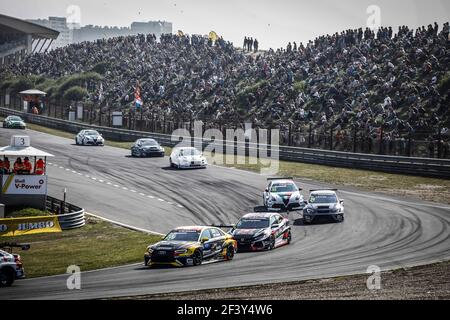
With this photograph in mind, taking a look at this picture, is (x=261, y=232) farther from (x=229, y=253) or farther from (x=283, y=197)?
(x=283, y=197)

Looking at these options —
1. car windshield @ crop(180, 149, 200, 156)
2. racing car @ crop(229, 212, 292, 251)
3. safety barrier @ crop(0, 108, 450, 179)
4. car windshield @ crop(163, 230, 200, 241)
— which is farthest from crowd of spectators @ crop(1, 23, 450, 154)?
car windshield @ crop(163, 230, 200, 241)

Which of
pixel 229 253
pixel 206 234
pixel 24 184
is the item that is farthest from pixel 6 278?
pixel 24 184

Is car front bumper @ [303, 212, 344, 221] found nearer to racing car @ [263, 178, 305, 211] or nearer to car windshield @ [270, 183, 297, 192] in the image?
racing car @ [263, 178, 305, 211]

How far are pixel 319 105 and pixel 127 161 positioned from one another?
1325 cm

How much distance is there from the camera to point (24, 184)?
36.5 m

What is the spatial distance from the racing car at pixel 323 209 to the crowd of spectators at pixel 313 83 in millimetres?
13768

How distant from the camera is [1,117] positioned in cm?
8138

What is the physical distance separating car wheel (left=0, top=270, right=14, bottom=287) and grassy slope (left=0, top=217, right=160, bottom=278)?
2.08m

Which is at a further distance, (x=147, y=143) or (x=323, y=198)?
(x=147, y=143)

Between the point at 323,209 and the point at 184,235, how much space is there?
931cm

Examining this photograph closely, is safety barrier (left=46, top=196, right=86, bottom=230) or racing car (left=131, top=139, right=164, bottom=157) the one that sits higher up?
racing car (left=131, top=139, right=164, bottom=157)

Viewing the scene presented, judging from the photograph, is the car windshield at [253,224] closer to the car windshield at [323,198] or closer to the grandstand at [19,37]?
the car windshield at [323,198]

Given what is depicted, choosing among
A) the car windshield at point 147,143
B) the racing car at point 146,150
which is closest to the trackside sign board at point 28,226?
the racing car at point 146,150

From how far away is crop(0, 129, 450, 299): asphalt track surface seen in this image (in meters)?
22.1
